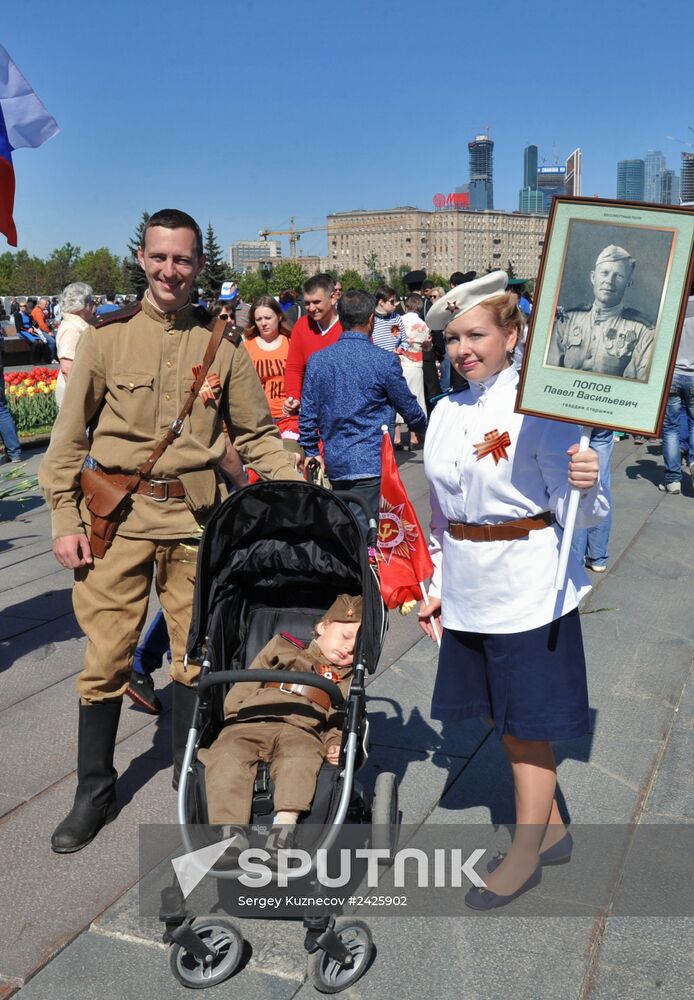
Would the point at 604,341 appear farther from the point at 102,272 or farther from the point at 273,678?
the point at 102,272

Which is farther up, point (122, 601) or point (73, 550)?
point (73, 550)

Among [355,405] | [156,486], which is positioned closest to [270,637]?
[156,486]

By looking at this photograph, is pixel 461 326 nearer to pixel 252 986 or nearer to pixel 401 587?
pixel 401 587

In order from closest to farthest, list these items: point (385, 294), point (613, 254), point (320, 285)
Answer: point (613, 254) < point (320, 285) < point (385, 294)

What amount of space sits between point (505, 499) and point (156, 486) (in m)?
1.27

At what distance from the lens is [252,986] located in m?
2.84

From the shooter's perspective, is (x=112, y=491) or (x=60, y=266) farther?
(x=60, y=266)

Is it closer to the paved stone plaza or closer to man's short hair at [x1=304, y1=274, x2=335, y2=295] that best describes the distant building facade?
man's short hair at [x1=304, y1=274, x2=335, y2=295]

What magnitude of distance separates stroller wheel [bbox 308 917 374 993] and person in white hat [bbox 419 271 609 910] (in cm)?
48

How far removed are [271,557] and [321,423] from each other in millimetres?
2504

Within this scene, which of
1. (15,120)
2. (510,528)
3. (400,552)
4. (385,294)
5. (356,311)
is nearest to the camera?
(510,528)

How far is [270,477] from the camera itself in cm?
384

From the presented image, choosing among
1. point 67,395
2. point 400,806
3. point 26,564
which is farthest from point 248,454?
point 26,564

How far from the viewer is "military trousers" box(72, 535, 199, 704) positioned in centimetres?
363
